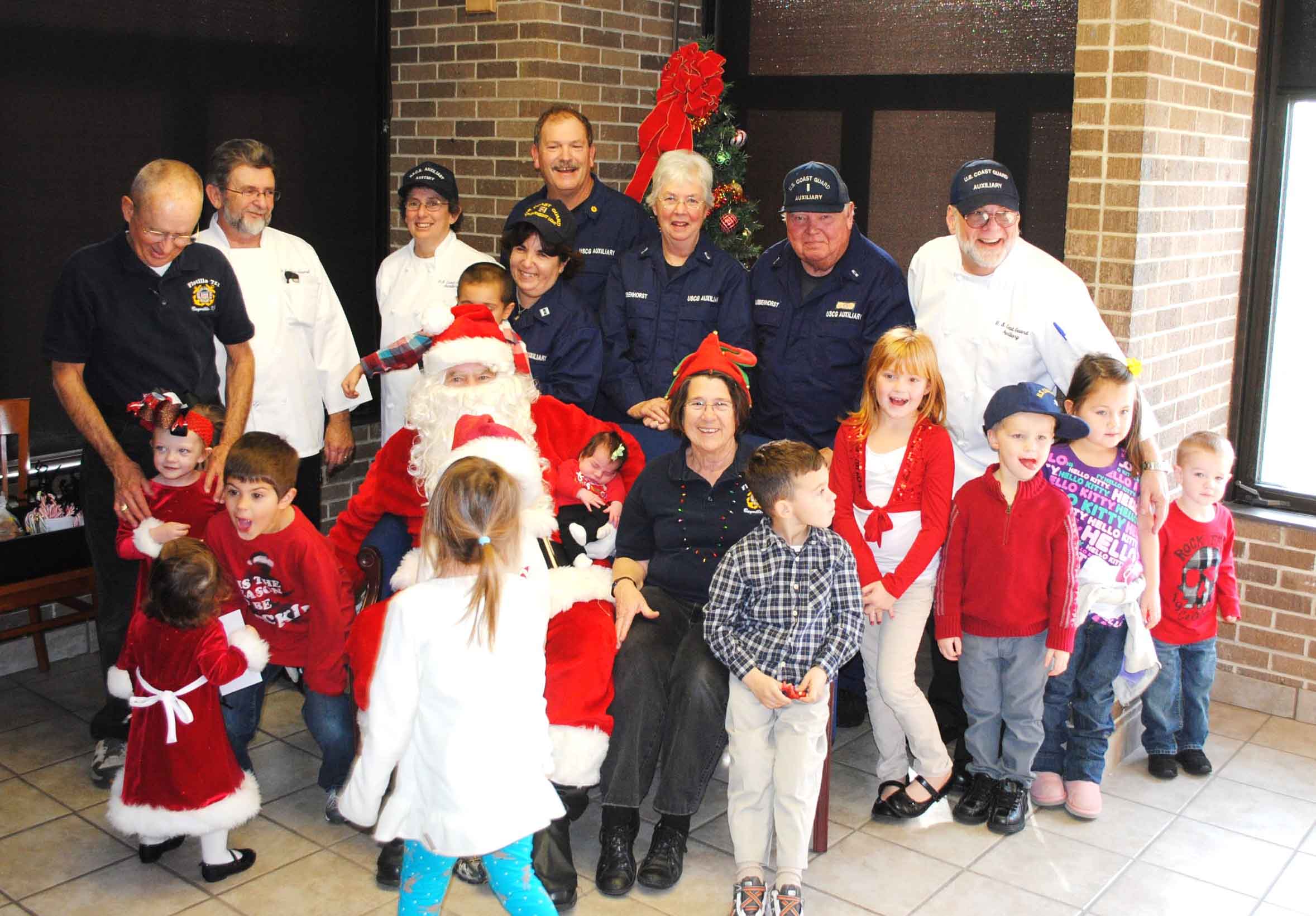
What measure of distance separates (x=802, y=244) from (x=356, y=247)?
274 centimetres

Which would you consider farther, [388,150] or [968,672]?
[388,150]

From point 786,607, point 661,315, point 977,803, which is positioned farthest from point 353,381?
point 977,803

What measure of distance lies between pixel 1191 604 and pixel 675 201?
226 centimetres

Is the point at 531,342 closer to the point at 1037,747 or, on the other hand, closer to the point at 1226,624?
the point at 1037,747

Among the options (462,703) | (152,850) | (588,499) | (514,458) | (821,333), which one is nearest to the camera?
(462,703)

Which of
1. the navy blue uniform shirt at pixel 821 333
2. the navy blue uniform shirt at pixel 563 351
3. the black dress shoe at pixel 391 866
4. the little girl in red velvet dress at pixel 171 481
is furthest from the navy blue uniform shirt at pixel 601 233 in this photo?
the black dress shoe at pixel 391 866

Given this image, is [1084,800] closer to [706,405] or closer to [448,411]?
[706,405]

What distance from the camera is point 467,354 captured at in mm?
4172

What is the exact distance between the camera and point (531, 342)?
4.76m

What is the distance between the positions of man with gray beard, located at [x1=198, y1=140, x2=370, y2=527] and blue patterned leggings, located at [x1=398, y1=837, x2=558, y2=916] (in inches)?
84.6

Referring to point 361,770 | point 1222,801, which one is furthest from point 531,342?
point 1222,801

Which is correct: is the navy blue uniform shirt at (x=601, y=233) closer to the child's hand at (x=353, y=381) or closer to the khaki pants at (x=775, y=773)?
the child's hand at (x=353, y=381)

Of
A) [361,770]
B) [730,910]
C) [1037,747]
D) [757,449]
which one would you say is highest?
[757,449]

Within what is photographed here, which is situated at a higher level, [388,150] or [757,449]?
[388,150]
